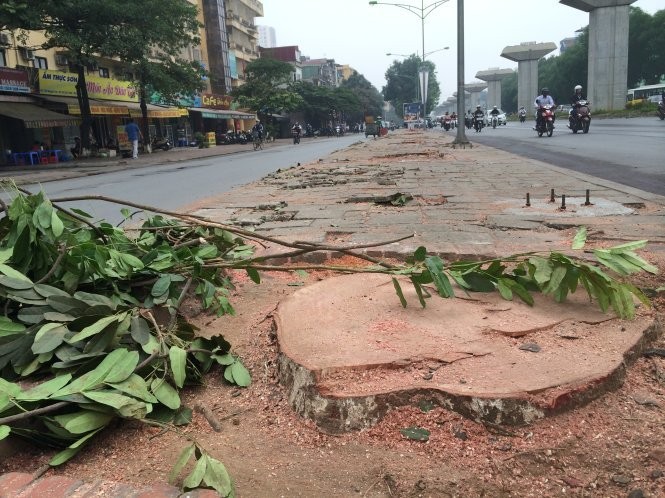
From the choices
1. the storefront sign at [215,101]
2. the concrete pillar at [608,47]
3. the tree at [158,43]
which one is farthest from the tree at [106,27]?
the concrete pillar at [608,47]

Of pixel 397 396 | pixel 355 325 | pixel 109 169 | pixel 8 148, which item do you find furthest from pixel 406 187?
pixel 8 148

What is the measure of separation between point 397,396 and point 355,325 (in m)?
0.55

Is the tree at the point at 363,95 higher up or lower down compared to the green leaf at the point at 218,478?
higher up

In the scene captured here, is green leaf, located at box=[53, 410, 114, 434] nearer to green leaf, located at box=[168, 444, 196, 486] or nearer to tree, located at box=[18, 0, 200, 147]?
green leaf, located at box=[168, 444, 196, 486]

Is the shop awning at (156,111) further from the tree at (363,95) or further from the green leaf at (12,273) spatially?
the tree at (363,95)

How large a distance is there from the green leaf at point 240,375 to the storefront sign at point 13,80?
2328 cm

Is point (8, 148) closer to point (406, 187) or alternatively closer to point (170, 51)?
point (170, 51)

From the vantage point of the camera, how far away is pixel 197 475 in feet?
5.22

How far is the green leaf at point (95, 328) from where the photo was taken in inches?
81.0

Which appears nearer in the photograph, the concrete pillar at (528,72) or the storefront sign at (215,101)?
the storefront sign at (215,101)

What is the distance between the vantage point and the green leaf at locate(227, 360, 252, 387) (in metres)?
2.25

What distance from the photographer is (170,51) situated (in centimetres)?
2459

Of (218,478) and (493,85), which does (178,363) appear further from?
(493,85)

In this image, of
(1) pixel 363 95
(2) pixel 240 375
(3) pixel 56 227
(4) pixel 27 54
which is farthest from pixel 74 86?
(1) pixel 363 95
